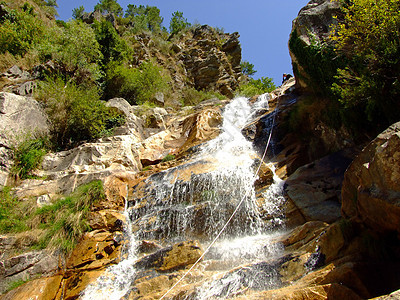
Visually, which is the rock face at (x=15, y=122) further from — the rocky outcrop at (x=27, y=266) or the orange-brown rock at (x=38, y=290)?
the orange-brown rock at (x=38, y=290)

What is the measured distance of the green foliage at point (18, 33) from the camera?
51.3 ft

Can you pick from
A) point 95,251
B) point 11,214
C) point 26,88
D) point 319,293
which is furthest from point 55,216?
point 26,88

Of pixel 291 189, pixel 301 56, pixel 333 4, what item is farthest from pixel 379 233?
pixel 333 4

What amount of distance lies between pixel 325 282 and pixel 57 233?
6.20m

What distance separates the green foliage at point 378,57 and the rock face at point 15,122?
10.5 meters

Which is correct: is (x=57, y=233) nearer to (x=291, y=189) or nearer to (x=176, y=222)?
(x=176, y=222)

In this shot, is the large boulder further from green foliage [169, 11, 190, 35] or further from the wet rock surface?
green foliage [169, 11, 190, 35]

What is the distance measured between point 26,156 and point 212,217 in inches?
281

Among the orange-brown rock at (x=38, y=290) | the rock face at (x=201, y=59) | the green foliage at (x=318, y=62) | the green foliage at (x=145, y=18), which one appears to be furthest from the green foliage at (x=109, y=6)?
the orange-brown rock at (x=38, y=290)

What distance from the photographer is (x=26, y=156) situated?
9367 mm

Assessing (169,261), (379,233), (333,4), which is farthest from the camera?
(333,4)

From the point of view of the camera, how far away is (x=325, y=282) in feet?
10.8

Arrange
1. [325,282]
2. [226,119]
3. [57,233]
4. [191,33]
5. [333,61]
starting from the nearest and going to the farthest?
[325,282], [57,233], [333,61], [226,119], [191,33]

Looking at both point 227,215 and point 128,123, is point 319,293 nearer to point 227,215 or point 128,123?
point 227,215
